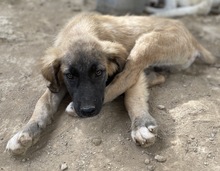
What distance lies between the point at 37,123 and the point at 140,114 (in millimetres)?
→ 1022

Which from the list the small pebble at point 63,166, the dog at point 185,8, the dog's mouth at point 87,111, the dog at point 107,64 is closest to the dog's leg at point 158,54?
the dog at point 107,64

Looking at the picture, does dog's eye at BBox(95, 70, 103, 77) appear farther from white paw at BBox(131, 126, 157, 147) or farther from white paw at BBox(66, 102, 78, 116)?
white paw at BBox(131, 126, 157, 147)

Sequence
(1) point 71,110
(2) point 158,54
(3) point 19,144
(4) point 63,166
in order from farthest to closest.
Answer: (2) point 158,54
(1) point 71,110
(3) point 19,144
(4) point 63,166

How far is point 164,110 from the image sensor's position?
4.29 meters

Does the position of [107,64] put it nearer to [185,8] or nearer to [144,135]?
[144,135]

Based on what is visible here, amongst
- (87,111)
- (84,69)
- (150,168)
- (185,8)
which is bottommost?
(185,8)

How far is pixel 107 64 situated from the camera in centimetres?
429

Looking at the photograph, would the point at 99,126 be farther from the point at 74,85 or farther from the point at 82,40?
the point at 82,40

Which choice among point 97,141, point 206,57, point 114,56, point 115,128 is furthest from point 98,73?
point 206,57

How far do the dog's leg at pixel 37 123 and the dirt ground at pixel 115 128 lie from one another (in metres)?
0.09

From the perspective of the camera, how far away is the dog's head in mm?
3947

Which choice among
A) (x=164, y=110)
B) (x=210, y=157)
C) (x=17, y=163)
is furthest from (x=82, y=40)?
(x=210, y=157)

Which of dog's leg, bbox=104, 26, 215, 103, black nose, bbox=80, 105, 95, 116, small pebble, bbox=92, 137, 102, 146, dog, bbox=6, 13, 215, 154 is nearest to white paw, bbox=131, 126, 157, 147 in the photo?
dog, bbox=6, 13, 215, 154

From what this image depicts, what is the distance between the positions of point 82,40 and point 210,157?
1.68 m
